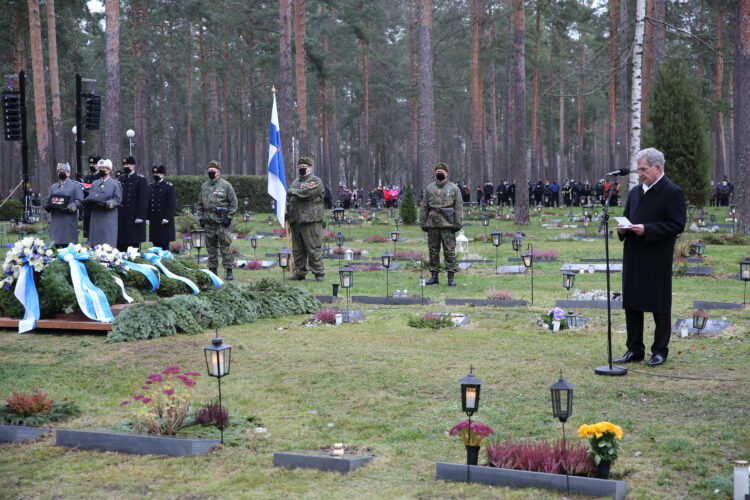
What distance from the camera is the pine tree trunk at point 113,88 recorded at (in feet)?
70.7

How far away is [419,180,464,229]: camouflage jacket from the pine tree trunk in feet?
38.2

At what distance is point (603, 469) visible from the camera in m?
4.64

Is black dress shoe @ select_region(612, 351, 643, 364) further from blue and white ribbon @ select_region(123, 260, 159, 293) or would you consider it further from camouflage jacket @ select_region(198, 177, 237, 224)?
camouflage jacket @ select_region(198, 177, 237, 224)

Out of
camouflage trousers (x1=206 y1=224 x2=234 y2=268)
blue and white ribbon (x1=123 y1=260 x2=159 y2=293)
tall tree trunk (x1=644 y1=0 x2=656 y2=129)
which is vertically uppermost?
tall tree trunk (x1=644 y1=0 x2=656 y2=129)

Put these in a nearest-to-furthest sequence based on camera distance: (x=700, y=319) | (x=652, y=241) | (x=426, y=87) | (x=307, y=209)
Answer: (x=652, y=241)
(x=700, y=319)
(x=307, y=209)
(x=426, y=87)

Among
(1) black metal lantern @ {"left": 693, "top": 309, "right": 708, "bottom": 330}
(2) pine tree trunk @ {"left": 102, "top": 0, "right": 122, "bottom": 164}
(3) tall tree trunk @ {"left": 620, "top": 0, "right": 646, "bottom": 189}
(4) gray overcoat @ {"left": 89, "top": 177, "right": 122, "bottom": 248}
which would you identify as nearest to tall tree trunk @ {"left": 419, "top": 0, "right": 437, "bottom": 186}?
(2) pine tree trunk @ {"left": 102, "top": 0, "right": 122, "bottom": 164}

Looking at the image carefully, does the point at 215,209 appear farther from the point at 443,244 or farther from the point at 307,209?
the point at 443,244

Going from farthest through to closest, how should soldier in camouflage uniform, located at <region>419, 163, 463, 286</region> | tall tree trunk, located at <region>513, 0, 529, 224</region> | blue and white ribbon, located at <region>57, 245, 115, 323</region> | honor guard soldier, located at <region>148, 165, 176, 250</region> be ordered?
1. tall tree trunk, located at <region>513, 0, 529, 224</region>
2. honor guard soldier, located at <region>148, 165, 176, 250</region>
3. soldier in camouflage uniform, located at <region>419, 163, 463, 286</region>
4. blue and white ribbon, located at <region>57, 245, 115, 323</region>

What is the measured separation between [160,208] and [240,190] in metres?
23.6

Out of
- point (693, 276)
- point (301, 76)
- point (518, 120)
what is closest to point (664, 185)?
point (693, 276)

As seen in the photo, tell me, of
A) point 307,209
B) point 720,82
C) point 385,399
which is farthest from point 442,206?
point 720,82

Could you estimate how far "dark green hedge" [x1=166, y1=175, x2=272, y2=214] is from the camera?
34.9 m

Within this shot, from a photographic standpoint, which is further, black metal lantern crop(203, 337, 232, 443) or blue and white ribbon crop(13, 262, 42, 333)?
blue and white ribbon crop(13, 262, 42, 333)

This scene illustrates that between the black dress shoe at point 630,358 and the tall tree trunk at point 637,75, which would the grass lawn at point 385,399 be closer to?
the black dress shoe at point 630,358
